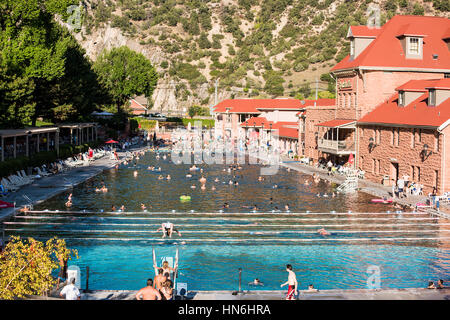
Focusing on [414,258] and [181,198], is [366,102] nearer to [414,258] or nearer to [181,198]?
[181,198]

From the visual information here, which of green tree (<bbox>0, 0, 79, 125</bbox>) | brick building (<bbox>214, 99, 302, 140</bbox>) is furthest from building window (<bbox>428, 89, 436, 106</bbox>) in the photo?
brick building (<bbox>214, 99, 302, 140</bbox>)

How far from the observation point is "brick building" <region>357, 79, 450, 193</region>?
41.7m

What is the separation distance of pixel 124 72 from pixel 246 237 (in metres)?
94.3

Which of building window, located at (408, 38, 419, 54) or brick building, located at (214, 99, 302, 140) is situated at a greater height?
building window, located at (408, 38, 419, 54)

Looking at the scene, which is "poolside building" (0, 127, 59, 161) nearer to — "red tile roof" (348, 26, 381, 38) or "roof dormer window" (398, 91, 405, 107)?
"red tile roof" (348, 26, 381, 38)

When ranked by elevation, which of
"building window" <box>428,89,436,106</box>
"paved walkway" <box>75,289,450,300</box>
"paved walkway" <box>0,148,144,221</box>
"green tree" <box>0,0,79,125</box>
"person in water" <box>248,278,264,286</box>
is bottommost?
"person in water" <box>248,278,264,286</box>

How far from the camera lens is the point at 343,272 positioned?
80.1 feet

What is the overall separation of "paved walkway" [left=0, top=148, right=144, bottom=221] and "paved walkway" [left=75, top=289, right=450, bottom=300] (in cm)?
1709

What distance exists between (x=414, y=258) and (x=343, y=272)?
433cm

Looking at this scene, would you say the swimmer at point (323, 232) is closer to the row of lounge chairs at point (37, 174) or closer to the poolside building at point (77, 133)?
the row of lounge chairs at point (37, 174)

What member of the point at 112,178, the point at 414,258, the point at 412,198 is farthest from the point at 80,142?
the point at 414,258

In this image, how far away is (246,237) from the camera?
1208 inches

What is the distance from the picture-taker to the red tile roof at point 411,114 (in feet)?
141
